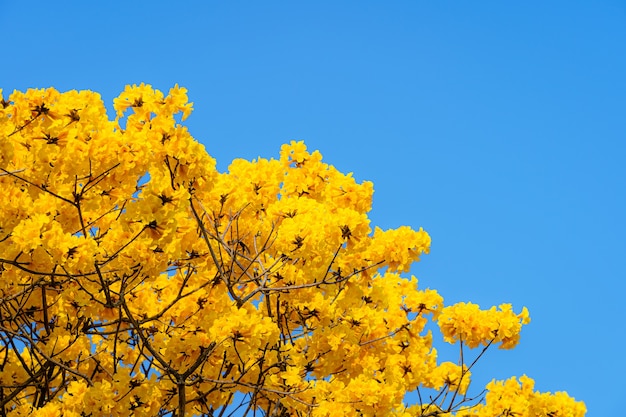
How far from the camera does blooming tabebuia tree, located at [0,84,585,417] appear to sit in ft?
16.1

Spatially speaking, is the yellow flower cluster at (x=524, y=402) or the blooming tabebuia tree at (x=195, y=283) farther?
the yellow flower cluster at (x=524, y=402)

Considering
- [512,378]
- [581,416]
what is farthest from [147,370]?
[581,416]

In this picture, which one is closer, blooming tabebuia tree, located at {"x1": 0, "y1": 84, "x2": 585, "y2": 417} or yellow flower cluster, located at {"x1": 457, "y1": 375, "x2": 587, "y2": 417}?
blooming tabebuia tree, located at {"x1": 0, "y1": 84, "x2": 585, "y2": 417}

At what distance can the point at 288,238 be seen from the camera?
5.46 metres

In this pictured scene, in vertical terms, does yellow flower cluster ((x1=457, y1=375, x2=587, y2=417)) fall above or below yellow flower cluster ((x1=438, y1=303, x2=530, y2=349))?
below

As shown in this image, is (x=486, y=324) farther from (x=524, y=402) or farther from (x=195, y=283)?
(x=195, y=283)

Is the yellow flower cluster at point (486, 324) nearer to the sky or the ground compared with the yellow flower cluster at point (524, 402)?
nearer to the sky

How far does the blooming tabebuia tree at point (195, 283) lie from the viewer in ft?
16.1

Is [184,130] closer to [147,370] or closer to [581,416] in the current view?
[147,370]

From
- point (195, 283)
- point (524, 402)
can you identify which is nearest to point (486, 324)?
point (524, 402)

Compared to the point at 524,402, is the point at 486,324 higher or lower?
higher

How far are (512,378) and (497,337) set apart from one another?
1.50 ft

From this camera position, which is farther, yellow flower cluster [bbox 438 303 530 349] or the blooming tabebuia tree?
yellow flower cluster [bbox 438 303 530 349]

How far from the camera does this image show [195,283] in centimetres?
668
